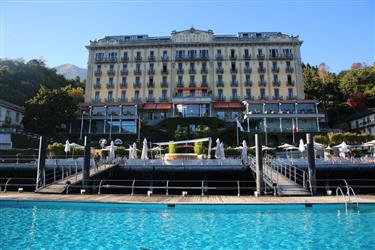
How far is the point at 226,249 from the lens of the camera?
9.09 metres

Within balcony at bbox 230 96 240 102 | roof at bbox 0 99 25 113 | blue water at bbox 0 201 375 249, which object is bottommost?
blue water at bbox 0 201 375 249

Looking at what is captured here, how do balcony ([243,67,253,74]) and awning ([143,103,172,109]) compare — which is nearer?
awning ([143,103,172,109])

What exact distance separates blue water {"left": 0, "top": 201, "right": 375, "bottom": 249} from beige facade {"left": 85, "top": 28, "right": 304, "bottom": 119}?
50.0 metres

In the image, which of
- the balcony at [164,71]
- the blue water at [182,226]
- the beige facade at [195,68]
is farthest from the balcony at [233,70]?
the blue water at [182,226]

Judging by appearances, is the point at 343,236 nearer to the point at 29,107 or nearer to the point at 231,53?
the point at 29,107

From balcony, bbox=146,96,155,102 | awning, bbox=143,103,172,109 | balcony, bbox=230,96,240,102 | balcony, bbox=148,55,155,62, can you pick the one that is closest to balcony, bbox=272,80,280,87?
balcony, bbox=230,96,240,102

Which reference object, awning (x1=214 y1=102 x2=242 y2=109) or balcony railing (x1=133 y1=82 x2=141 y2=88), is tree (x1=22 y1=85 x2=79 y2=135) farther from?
awning (x1=214 y1=102 x2=242 y2=109)

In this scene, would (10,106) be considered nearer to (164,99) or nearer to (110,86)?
(110,86)

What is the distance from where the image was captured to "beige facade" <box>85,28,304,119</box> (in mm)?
64875

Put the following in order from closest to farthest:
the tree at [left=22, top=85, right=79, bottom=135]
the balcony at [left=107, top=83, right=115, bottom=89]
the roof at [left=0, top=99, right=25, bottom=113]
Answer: the tree at [left=22, top=85, right=79, bottom=135] < the roof at [left=0, top=99, right=25, bottom=113] < the balcony at [left=107, top=83, right=115, bottom=89]

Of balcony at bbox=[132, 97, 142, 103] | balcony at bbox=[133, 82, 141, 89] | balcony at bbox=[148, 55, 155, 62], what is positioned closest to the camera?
balcony at bbox=[132, 97, 142, 103]

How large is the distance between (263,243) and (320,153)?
2901 centimetres

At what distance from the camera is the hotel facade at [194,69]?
64.3 m

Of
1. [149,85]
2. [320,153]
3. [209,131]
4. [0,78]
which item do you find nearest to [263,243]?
[320,153]
